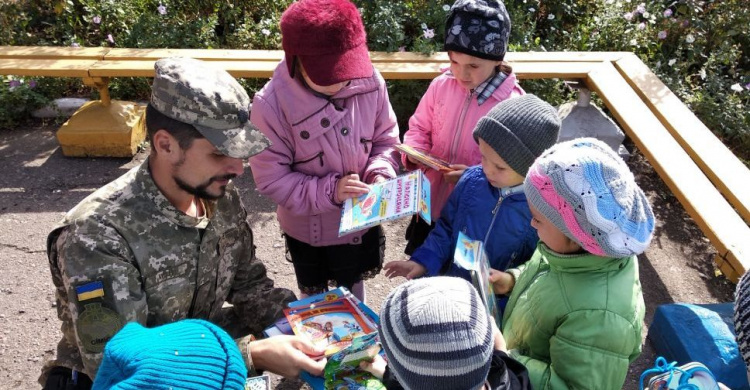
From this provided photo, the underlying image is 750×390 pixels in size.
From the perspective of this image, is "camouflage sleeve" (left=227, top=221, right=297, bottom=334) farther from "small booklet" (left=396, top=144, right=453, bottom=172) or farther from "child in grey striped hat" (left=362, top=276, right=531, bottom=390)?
"child in grey striped hat" (left=362, top=276, right=531, bottom=390)

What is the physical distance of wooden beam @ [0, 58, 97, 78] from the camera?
5.10 meters

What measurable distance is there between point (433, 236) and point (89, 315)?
1499 mm

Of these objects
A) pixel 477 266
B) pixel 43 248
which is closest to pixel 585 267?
pixel 477 266

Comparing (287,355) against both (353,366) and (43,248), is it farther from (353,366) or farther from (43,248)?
(43,248)

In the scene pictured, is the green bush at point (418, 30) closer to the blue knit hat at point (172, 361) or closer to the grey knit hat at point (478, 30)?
the grey knit hat at point (478, 30)

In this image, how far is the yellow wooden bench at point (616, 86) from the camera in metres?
3.86

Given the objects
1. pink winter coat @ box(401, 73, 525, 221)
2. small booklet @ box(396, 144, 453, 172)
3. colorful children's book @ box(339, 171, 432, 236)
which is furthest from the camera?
pink winter coat @ box(401, 73, 525, 221)

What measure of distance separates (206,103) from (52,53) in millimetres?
4188

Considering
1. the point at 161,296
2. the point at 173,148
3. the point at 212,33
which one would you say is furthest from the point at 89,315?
the point at 212,33

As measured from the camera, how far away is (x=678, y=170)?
4008 millimetres

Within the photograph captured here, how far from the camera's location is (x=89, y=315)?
1978mm

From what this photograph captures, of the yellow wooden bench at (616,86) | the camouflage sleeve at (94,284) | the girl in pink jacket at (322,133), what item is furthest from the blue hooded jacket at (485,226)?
the yellow wooden bench at (616,86)

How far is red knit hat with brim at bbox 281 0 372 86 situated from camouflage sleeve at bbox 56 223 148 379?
41.9 inches

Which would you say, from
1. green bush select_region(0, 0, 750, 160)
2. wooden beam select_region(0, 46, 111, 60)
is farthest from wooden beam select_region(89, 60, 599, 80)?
green bush select_region(0, 0, 750, 160)
